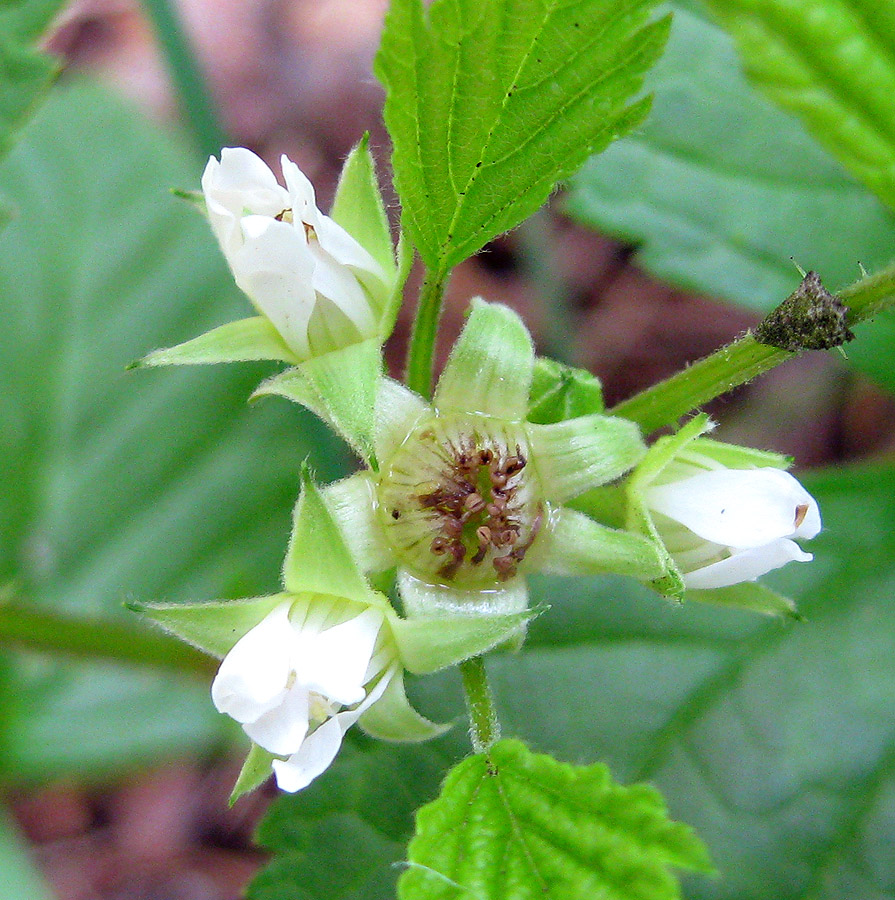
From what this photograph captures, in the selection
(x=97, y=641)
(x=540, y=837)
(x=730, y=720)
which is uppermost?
(x=97, y=641)

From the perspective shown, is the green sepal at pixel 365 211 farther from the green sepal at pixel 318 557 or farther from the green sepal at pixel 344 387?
the green sepal at pixel 318 557

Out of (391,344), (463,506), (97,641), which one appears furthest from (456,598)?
(391,344)

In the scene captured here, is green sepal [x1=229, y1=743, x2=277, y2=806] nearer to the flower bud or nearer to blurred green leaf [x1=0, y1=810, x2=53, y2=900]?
the flower bud

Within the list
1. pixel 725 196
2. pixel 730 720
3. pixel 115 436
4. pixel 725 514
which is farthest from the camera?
pixel 115 436

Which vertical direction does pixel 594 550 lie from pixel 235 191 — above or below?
below

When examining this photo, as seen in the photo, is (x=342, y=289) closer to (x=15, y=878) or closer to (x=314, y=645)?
(x=314, y=645)

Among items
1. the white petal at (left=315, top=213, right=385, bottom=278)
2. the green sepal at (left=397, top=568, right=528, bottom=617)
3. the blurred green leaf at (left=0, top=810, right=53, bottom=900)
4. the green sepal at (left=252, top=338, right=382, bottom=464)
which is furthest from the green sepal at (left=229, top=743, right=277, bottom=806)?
the blurred green leaf at (left=0, top=810, right=53, bottom=900)

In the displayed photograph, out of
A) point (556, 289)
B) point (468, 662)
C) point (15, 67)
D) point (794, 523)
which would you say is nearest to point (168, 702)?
point (556, 289)

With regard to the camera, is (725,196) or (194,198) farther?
(725,196)
